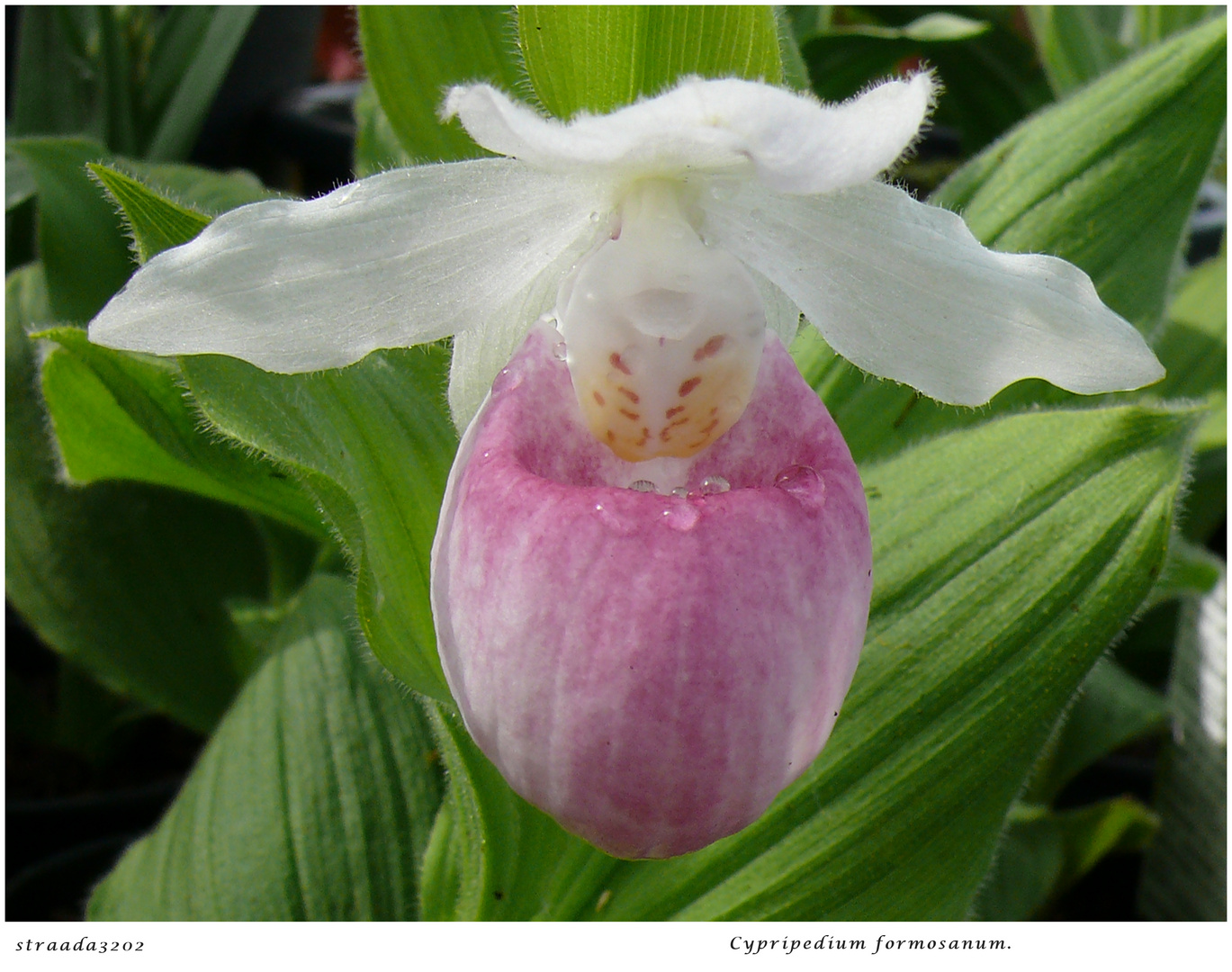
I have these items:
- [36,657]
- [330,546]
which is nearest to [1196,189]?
[330,546]

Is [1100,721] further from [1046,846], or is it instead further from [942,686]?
[942,686]

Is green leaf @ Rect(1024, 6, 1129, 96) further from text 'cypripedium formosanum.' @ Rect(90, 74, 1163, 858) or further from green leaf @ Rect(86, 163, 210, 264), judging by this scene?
green leaf @ Rect(86, 163, 210, 264)

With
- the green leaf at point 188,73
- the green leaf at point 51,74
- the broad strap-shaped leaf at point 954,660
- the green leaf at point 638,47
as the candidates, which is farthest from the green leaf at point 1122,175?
the green leaf at point 51,74

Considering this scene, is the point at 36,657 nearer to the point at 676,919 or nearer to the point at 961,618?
the point at 676,919

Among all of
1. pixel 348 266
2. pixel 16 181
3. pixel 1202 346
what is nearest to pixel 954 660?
pixel 348 266

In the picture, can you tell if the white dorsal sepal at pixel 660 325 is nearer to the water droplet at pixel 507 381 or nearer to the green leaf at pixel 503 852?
the water droplet at pixel 507 381

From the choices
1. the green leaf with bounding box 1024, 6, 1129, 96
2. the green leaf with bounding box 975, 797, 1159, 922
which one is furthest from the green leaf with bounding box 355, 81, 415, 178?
the green leaf with bounding box 975, 797, 1159, 922
